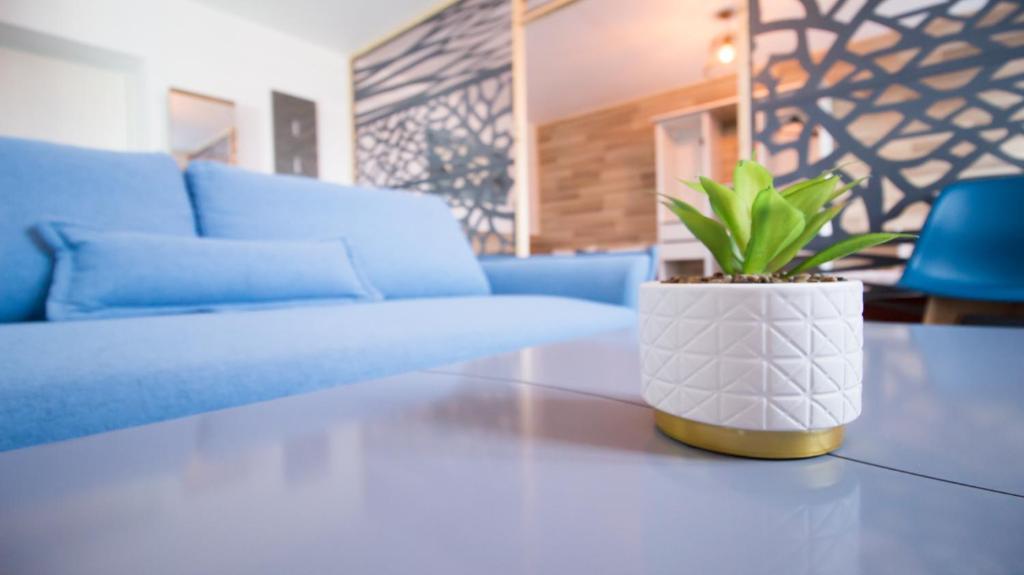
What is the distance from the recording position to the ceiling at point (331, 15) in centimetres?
371

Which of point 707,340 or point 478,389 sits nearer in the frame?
point 707,340

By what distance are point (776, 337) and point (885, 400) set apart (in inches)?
10.3

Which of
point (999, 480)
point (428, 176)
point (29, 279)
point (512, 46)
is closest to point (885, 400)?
point (999, 480)

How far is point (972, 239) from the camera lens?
1.94 m

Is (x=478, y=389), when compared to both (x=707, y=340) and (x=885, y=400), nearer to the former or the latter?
(x=707, y=340)

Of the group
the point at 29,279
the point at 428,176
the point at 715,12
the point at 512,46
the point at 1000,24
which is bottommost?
the point at 29,279

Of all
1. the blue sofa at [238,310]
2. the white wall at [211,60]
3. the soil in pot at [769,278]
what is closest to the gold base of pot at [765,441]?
the soil in pot at [769,278]

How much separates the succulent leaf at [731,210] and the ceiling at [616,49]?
311 centimetres

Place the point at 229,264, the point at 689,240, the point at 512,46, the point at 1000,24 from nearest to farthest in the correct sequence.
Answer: the point at 229,264 → the point at 1000,24 → the point at 512,46 → the point at 689,240

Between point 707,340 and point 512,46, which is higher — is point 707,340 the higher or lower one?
the lower one

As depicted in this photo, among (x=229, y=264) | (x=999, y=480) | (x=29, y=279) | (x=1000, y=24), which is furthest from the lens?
(x=1000, y=24)

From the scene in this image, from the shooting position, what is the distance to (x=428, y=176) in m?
3.62

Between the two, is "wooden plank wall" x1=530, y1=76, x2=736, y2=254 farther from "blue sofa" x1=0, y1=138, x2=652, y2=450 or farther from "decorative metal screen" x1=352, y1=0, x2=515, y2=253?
"blue sofa" x1=0, y1=138, x2=652, y2=450

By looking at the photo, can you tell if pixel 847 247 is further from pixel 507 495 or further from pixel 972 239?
pixel 972 239
